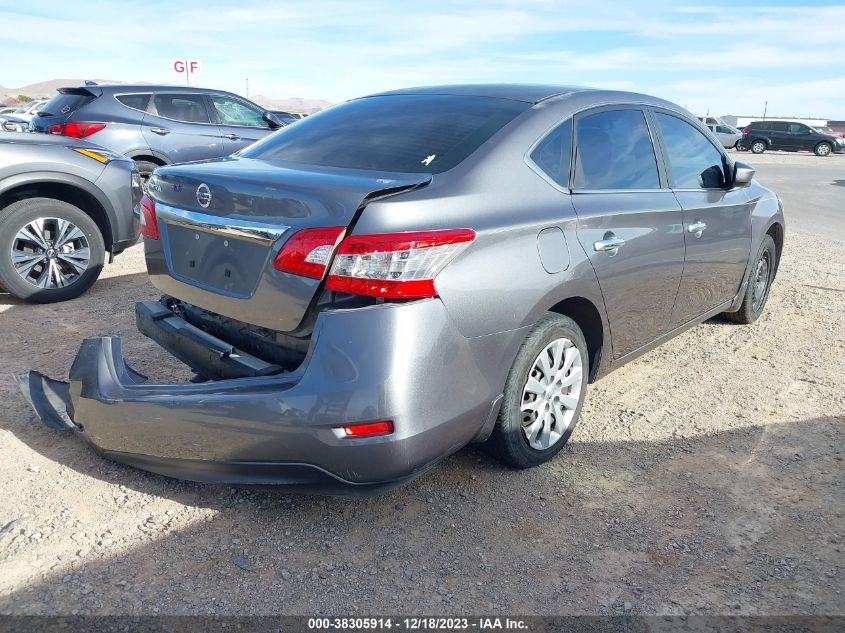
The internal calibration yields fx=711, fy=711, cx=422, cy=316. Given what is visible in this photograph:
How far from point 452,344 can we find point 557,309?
799mm

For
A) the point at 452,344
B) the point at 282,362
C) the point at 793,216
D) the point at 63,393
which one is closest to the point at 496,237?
the point at 452,344

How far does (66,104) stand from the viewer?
8992mm

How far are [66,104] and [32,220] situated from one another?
14.9 ft

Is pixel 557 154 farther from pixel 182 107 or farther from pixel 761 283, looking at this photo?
pixel 182 107

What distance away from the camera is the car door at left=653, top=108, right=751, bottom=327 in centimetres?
398

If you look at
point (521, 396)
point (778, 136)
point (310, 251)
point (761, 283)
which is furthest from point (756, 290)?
point (778, 136)

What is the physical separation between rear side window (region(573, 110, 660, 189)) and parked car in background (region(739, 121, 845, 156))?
3643 centimetres

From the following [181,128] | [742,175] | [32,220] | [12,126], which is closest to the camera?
[742,175]

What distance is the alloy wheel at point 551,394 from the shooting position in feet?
10.0

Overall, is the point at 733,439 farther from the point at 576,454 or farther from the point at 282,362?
the point at 282,362

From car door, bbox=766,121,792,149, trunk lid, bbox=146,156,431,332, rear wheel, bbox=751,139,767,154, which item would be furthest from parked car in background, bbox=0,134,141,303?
car door, bbox=766,121,792,149

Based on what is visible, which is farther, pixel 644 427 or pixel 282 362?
pixel 644 427

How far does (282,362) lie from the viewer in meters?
2.68

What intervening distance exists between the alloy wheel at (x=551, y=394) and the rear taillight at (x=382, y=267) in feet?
2.61
